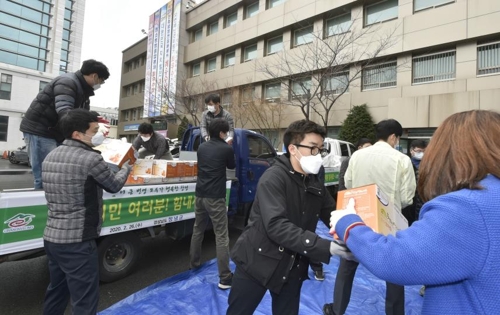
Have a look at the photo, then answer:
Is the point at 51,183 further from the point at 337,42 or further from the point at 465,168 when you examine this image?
the point at 337,42

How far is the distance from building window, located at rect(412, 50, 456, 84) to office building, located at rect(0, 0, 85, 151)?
44647 mm

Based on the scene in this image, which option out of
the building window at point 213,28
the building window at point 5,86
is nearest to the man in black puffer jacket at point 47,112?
the building window at point 213,28

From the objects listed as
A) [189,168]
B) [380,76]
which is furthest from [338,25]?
[189,168]

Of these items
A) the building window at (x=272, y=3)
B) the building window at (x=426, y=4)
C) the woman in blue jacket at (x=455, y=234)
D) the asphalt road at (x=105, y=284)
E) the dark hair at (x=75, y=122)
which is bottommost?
the asphalt road at (x=105, y=284)

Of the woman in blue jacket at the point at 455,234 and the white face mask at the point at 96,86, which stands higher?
the white face mask at the point at 96,86

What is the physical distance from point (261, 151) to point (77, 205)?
397cm

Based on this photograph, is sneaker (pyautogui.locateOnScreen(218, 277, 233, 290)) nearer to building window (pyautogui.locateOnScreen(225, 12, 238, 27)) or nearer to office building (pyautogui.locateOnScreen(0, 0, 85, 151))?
building window (pyautogui.locateOnScreen(225, 12, 238, 27))

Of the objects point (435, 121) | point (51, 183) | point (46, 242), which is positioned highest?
point (435, 121)

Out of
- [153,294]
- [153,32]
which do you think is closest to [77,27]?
[153,32]

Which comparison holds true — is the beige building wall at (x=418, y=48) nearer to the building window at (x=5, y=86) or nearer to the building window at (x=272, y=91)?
the building window at (x=272, y=91)

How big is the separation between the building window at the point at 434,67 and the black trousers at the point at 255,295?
48.8 ft

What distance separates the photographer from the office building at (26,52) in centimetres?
3825

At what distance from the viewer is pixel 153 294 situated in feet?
10.7

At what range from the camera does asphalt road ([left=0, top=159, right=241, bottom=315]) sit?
10.3 feet
